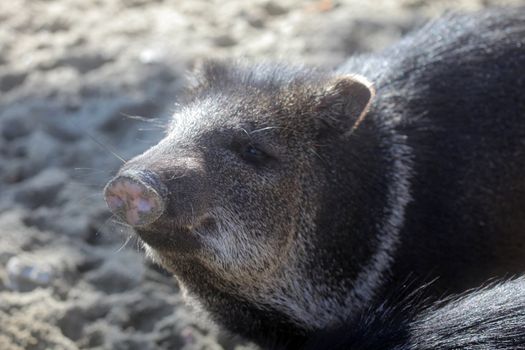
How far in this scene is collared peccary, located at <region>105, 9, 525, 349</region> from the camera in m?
2.80

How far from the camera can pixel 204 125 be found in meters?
2.90

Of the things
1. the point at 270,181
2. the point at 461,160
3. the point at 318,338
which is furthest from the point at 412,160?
the point at 318,338

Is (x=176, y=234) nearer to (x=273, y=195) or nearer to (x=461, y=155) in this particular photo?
(x=273, y=195)

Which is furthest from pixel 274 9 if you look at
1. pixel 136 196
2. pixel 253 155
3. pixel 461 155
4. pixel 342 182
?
pixel 136 196

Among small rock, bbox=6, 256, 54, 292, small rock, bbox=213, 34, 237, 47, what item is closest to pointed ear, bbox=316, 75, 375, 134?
small rock, bbox=6, 256, 54, 292

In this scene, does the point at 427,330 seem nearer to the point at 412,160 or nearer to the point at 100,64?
the point at 412,160

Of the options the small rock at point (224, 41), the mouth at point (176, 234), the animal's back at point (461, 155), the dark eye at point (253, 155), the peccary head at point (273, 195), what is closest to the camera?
the mouth at point (176, 234)

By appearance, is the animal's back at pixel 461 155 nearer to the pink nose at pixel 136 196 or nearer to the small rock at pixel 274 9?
Result: the pink nose at pixel 136 196

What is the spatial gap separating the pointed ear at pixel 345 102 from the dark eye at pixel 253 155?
0.26 m

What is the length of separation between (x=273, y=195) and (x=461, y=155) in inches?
31.3

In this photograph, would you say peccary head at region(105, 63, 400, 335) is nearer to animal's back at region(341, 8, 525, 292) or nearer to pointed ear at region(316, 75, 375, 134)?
pointed ear at region(316, 75, 375, 134)

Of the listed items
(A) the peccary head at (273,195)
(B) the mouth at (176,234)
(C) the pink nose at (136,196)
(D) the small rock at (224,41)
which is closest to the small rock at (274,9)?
(D) the small rock at (224,41)

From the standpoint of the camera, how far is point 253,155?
2.89 metres

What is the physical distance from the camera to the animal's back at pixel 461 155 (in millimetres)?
3195
